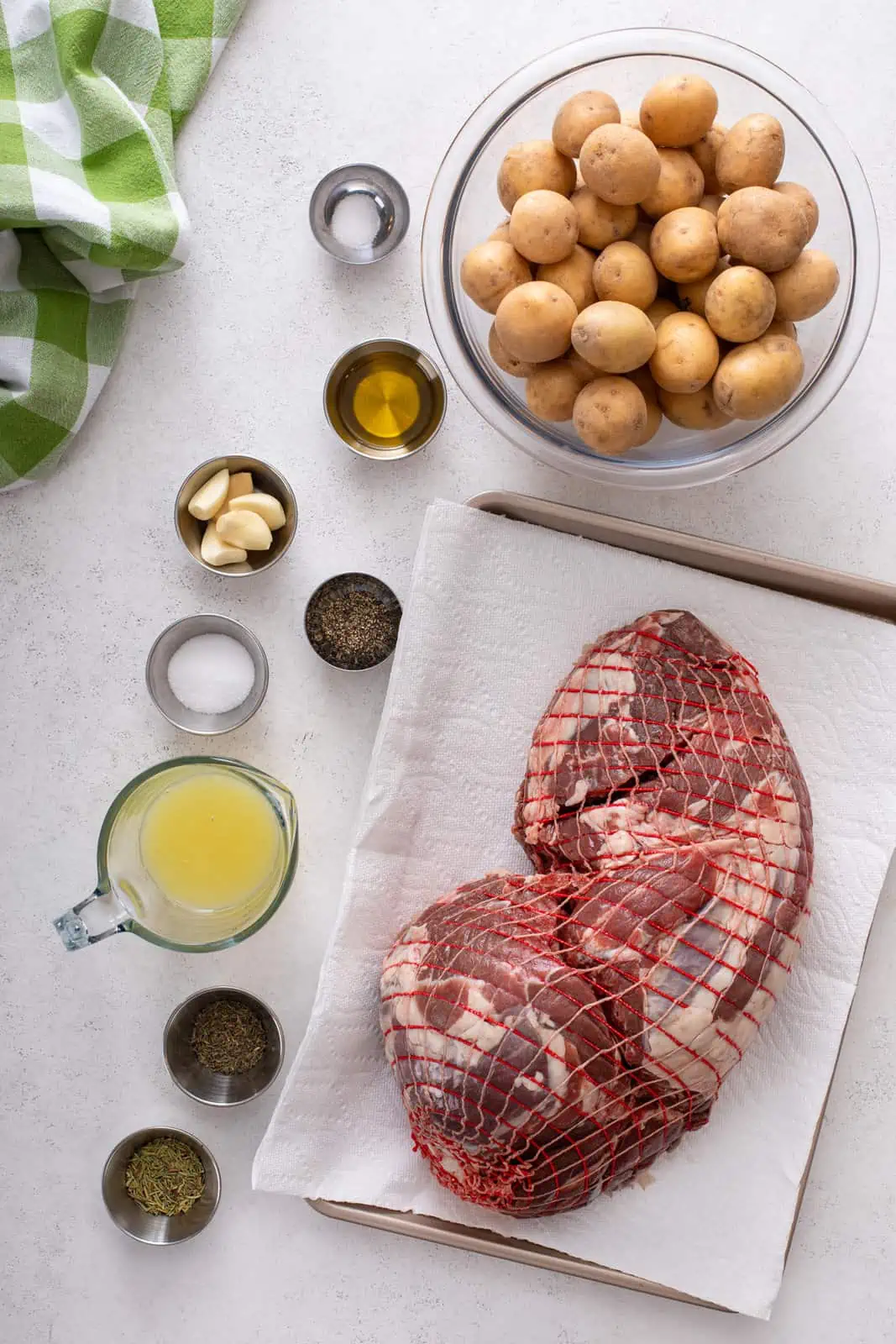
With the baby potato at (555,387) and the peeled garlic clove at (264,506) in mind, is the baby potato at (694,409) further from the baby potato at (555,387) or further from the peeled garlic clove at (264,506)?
the peeled garlic clove at (264,506)

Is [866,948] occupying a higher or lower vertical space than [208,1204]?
higher

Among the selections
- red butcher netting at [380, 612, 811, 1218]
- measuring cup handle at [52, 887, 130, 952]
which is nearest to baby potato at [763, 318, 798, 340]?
red butcher netting at [380, 612, 811, 1218]

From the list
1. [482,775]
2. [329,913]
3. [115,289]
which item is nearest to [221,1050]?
[329,913]

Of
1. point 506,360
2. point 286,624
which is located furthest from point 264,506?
point 506,360

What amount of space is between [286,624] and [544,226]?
2.58 feet

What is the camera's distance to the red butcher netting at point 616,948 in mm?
1430

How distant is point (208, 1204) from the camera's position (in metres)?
1.78

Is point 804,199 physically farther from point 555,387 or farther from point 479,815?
point 479,815

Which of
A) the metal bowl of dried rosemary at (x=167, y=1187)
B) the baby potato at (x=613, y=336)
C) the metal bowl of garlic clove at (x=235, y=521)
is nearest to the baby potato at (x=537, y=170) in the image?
the baby potato at (x=613, y=336)

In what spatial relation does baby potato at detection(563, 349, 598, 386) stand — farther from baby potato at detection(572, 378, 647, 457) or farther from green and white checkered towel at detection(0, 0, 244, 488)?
green and white checkered towel at detection(0, 0, 244, 488)

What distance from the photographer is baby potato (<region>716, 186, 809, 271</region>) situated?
131 cm

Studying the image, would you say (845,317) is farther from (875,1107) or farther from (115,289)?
(875,1107)

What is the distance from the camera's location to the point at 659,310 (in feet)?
4.66

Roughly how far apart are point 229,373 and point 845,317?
0.99 metres
